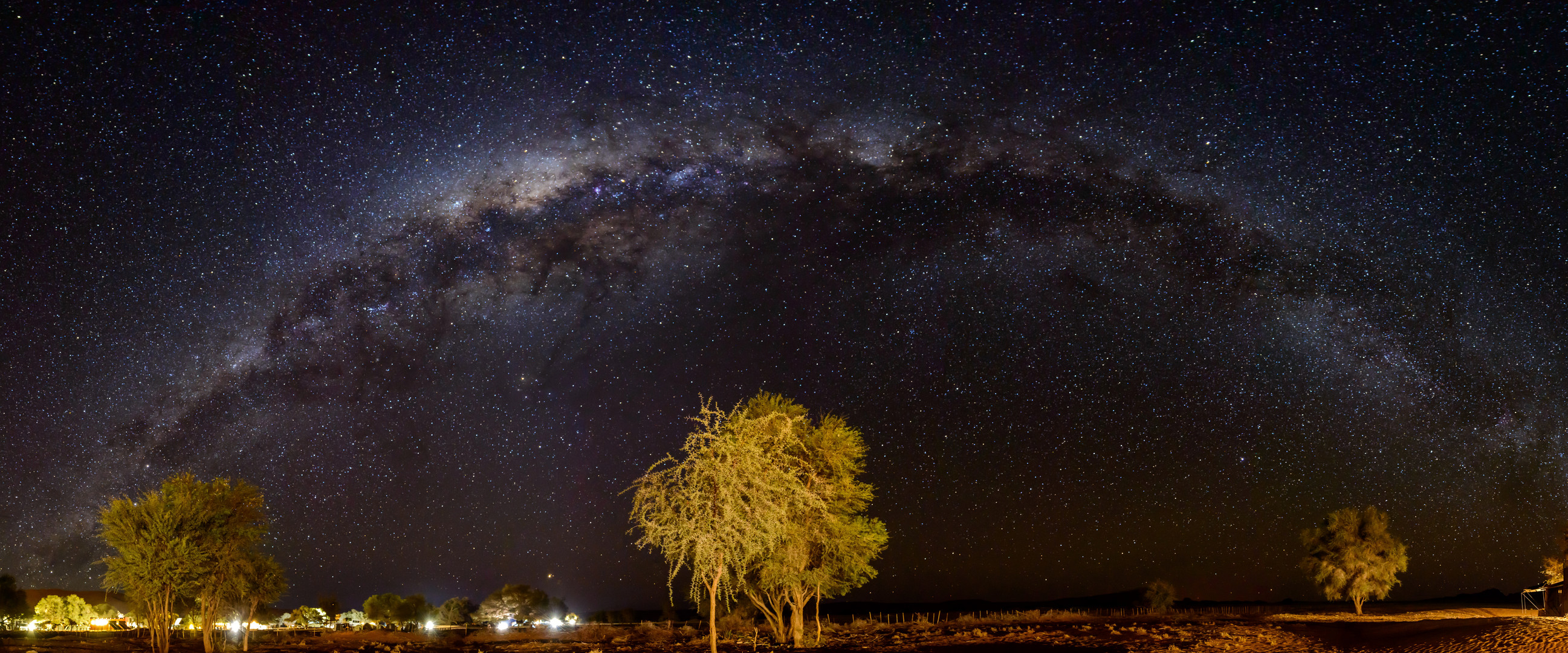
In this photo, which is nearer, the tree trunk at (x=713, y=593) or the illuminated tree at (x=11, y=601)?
the tree trunk at (x=713, y=593)

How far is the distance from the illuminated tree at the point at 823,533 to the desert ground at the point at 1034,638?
2.27 meters

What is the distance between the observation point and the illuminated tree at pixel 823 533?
31.5 meters

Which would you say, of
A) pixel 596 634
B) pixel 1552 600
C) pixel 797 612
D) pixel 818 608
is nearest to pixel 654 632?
pixel 596 634

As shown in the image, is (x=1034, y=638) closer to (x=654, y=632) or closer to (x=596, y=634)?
(x=654, y=632)

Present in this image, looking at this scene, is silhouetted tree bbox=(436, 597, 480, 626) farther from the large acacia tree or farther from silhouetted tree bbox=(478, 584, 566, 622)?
the large acacia tree

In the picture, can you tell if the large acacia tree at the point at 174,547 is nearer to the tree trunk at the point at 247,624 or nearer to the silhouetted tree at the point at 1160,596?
the tree trunk at the point at 247,624

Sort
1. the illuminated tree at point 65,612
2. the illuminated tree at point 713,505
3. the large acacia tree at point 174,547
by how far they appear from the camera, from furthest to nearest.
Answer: the illuminated tree at point 65,612
the large acacia tree at point 174,547
the illuminated tree at point 713,505

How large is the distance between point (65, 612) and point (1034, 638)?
109 meters

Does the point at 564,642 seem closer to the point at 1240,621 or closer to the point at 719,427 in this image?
the point at 719,427

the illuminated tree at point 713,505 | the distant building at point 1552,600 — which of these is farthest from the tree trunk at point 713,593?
the distant building at point 1552,600

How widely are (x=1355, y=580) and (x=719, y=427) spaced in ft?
204

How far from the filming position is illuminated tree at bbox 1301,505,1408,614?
210 ft

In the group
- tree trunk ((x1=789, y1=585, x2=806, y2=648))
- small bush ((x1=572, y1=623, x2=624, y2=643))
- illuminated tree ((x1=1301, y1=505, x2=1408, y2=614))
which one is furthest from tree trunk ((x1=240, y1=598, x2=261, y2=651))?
illuminated tree ((x1=1301, y1=505, x2=1408, y2=614))

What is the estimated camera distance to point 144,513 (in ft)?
136
